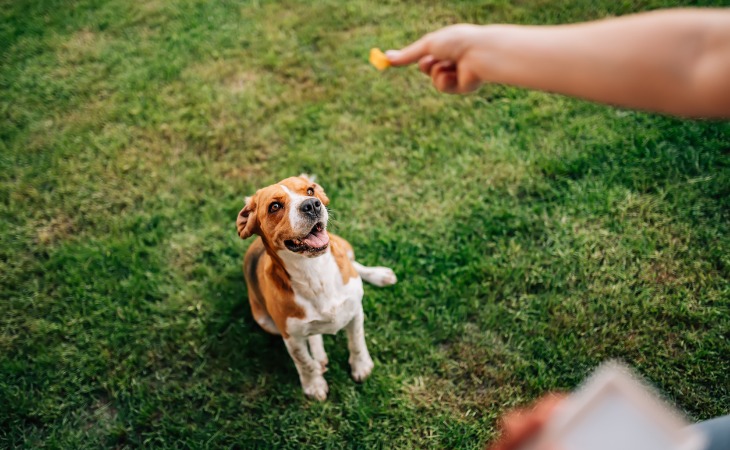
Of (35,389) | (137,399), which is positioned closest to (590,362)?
(137,399)

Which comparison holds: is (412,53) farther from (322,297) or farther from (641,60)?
(322,297)

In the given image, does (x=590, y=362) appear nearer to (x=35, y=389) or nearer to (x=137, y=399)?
(x=137, y=399)

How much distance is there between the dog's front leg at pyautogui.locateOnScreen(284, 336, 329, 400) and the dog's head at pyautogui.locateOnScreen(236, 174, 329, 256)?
663 millimetres

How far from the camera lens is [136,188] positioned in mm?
4348

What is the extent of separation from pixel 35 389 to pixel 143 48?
3600 mm

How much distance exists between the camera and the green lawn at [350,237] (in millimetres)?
3156

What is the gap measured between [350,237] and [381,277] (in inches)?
18.2

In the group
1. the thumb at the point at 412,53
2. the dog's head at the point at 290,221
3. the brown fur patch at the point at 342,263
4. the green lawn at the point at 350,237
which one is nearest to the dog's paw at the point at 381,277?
the green lawn at the point at 350,237

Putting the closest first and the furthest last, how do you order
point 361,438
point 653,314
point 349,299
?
1. point 349,299
2. point 361,438
3. point 653,314

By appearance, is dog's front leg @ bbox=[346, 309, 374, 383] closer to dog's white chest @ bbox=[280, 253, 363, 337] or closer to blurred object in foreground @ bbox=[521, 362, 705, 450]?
dog's white chest @ bbox=[280, 253, 363, 337]

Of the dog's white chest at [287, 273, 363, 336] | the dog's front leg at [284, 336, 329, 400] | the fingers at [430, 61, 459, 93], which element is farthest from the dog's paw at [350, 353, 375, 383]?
the fingers at [430, 61, 459, 93]

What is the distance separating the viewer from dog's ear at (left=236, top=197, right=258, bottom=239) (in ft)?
8.47

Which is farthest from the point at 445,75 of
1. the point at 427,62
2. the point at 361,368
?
the point at 361,368

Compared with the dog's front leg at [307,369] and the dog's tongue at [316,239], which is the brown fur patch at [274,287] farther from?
the dog's tongue at [316,239]
